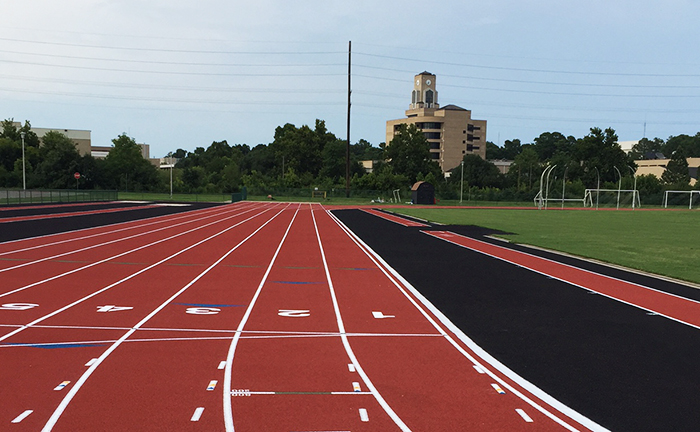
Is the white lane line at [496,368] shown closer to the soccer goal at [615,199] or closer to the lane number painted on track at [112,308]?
the lane number painted on track at [112,308]

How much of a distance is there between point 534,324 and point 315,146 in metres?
84.2

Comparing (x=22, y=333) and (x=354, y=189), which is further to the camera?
(x=354, y=189)

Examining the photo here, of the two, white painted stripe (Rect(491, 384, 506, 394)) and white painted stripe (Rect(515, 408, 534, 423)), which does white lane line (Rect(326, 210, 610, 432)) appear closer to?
white painted stripe (Rect(491, 384, 506, 394))

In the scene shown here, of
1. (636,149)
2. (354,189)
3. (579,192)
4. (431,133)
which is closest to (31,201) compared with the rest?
(354,189)

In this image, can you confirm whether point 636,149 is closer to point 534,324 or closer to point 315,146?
point 315,146

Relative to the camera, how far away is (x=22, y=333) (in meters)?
6.85

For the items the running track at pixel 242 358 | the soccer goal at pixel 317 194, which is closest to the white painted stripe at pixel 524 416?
the running track at pixel 242 358

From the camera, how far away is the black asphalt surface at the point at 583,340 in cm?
489

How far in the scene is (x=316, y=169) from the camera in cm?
9100

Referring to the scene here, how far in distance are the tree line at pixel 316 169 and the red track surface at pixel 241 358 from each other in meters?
55.1

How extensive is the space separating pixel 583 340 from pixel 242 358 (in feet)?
15.5

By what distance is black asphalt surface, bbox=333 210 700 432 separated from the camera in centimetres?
489

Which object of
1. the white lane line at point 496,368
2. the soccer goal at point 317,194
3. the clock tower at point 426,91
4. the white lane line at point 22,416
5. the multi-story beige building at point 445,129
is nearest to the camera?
the white lane line at point 22,416

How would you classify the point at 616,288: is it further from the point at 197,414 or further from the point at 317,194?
the point at 317,194
